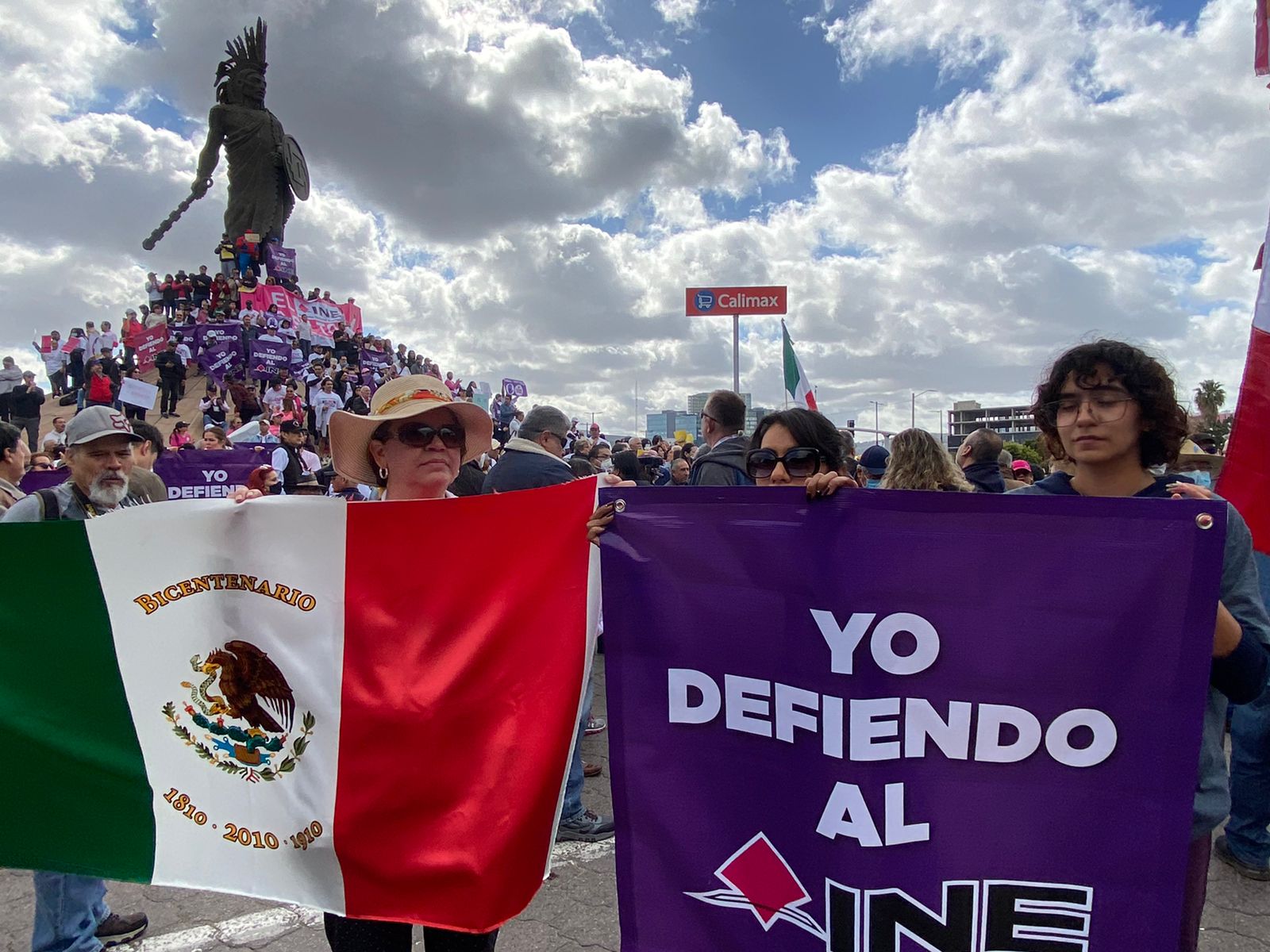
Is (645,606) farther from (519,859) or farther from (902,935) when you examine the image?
(902,935)

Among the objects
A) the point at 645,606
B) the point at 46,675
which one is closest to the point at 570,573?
the point at 645,606

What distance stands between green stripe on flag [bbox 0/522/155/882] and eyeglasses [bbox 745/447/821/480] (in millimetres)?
2024

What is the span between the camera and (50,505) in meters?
2.83

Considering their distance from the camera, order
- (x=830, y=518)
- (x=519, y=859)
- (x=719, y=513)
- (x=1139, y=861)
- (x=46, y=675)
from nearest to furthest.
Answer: (x=1139, y=861) < (x=830, y=518) < (x=719, y=513) < (x=519, y=859) < (x=46, y=675)

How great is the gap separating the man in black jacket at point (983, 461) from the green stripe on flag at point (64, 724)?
179 inches

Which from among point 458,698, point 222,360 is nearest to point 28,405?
point 222,360

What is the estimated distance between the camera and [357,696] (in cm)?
216

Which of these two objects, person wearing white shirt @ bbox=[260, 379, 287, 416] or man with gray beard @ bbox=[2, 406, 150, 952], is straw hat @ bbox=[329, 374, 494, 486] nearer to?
man with gray beard @ bbox=[2, 406, 150, 952]

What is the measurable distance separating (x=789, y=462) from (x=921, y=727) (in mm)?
949

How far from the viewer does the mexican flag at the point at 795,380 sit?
9555 mm

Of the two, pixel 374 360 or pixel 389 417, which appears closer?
pixel 389 417

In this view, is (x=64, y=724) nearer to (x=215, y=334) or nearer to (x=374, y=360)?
(x=215, y=334)

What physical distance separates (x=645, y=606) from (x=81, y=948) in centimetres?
243

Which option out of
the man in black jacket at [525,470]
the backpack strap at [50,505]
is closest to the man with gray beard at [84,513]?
the backpack strap at [50,505]
